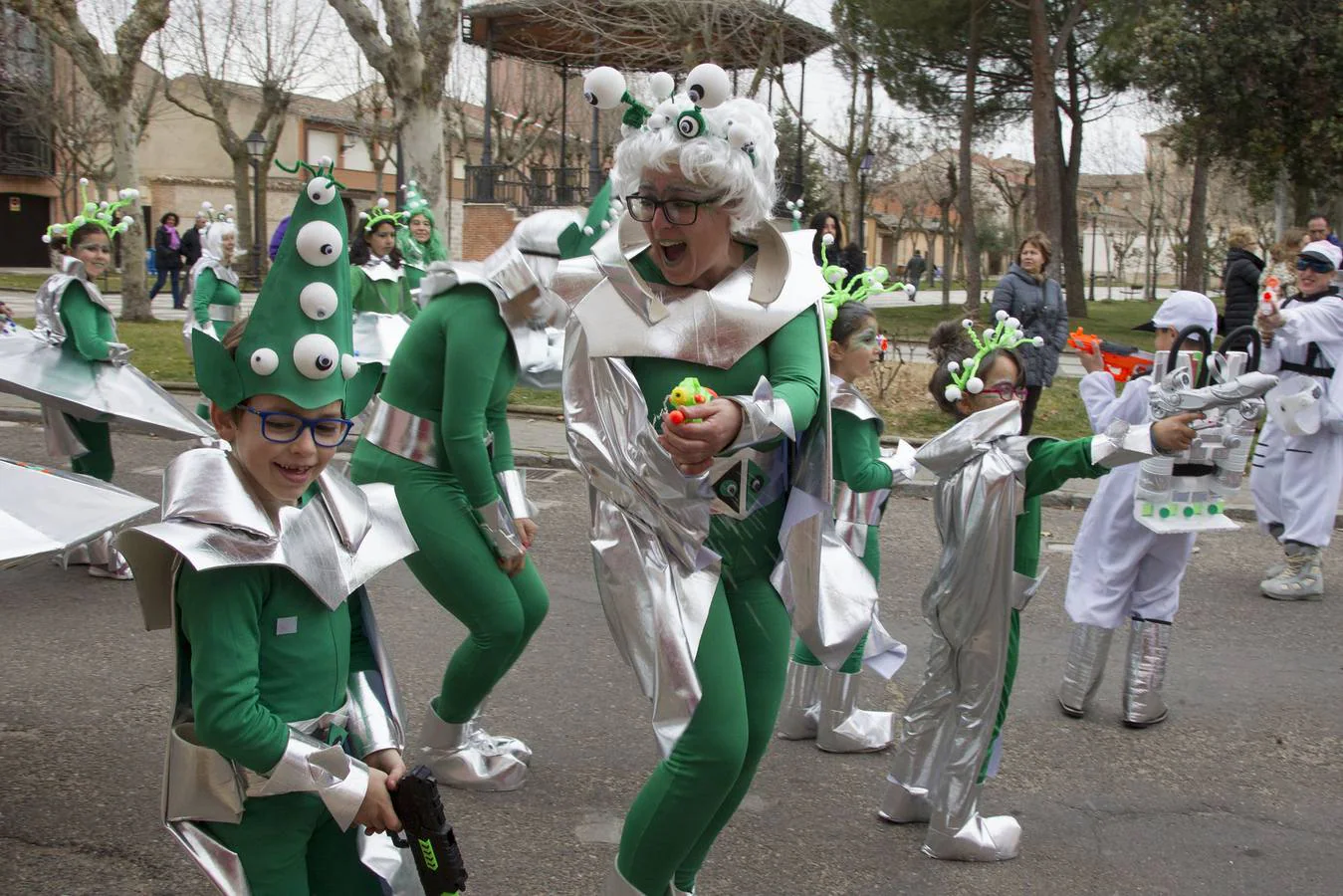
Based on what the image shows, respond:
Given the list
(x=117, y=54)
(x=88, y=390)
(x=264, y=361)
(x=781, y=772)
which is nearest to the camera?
(x=264, y=361)

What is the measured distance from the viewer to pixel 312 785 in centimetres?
217

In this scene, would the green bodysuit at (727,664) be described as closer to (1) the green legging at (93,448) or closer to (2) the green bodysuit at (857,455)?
(2) the green bodysuit at (857,455)

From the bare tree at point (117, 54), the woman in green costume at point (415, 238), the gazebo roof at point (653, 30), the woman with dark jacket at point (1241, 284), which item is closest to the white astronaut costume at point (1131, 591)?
the woman in green costume at point (415, 238)

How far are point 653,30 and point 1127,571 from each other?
592 inches

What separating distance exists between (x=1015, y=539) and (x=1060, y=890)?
39.3 inches

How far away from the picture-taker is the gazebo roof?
58.6ft

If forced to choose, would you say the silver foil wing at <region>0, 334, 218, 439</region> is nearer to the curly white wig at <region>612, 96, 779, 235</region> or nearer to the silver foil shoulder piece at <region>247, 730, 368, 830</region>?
the curly white wig at <region>612, 96, 779, 235</region>

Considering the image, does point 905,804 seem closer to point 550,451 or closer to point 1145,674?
point 1145,674

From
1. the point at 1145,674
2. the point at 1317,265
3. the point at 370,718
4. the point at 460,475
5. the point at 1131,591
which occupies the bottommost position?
the point at 1145,674

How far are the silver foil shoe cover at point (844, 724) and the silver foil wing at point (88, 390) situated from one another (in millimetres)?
3245

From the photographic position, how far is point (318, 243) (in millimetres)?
2260

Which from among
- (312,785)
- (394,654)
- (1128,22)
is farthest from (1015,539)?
(1128,22)

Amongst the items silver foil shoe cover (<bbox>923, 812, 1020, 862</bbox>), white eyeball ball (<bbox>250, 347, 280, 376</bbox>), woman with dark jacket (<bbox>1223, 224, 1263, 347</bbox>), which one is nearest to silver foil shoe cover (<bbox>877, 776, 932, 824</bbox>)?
silver foil shoe cover (<bbox>923, 812, 1020, 862</bbox>)

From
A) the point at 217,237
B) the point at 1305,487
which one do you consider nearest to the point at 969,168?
the point at 217,237
